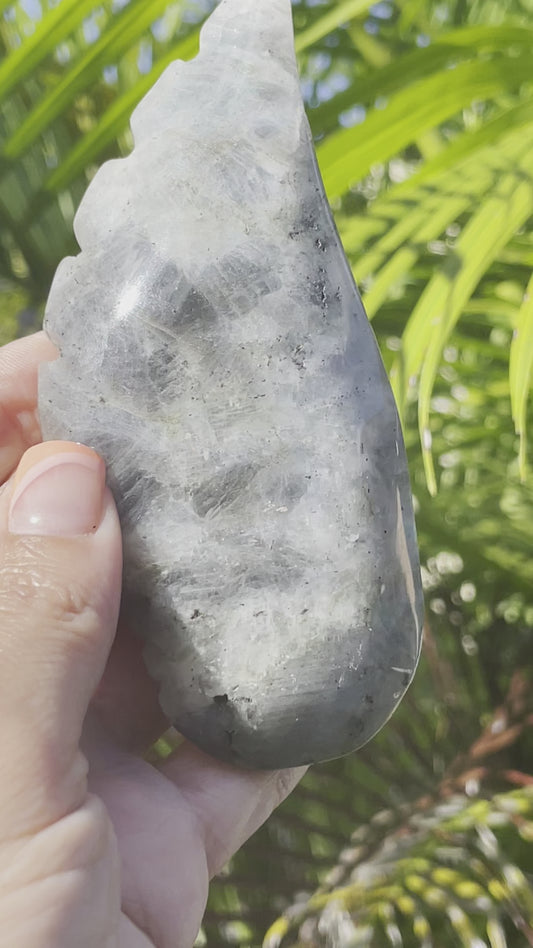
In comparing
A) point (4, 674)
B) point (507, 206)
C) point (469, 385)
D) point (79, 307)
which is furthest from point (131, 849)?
point (469, 385)

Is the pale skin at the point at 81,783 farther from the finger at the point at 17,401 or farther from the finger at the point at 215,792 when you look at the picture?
the finger at the point at 17,401

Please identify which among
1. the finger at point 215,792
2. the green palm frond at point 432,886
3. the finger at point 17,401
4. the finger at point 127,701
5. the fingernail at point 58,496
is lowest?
the green palm frond at point 432,886

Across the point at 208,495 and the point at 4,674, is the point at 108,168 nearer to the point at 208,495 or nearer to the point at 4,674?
the point at 208,495

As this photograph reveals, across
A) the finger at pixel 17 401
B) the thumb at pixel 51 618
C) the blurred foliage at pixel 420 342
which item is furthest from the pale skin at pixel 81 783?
the blurred foliage at pixel 420 342

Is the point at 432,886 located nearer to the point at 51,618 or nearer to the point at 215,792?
the point at 215,792

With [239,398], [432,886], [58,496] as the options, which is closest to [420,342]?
[239,398]

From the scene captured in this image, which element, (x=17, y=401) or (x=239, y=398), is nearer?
(x=239, y=398)

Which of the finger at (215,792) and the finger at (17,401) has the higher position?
the finger at (17,401)
